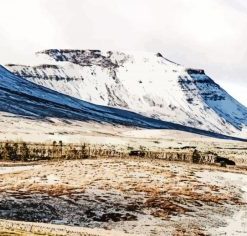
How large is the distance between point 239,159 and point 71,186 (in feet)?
232

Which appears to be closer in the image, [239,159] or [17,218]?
[17,218]

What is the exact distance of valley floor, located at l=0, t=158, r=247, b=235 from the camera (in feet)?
154

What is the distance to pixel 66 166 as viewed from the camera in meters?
74.0

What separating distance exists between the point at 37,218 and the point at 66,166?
2734 centimetres

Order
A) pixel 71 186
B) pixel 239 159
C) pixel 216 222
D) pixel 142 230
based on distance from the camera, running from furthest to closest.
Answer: pixel 239 159 → pixel 71 186 → pixel 216 222 → pixel 142 230

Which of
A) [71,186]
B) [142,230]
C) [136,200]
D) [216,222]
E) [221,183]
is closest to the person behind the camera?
[142,230]

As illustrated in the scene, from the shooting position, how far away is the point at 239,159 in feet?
409

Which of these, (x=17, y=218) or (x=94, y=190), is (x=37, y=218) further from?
(x=94, y=190)

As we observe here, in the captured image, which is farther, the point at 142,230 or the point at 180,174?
the point at 180,174

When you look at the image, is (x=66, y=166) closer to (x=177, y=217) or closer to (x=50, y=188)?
(x=50, y=188)

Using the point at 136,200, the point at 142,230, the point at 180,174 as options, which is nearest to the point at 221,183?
the point at 180,174

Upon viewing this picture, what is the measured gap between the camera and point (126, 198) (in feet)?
184

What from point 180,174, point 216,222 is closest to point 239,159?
point 180,174

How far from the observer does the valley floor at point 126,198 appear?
154 ft
